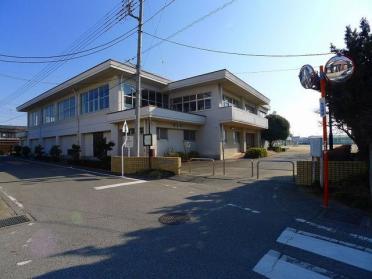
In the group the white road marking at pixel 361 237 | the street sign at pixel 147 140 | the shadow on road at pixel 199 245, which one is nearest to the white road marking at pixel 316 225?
the shadow on road at pixel 199 245

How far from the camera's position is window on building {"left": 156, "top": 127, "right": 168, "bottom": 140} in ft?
69.0

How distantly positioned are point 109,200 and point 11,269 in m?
4.30

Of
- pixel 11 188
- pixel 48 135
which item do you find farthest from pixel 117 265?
pixel 48 135

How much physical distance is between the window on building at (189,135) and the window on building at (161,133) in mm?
2298

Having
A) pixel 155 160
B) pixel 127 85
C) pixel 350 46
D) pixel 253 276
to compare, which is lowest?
pixel 253 276

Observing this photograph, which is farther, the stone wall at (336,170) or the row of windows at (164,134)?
the row of windows at (164,134)

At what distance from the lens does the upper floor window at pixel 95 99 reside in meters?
23.9

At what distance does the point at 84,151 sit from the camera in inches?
1055

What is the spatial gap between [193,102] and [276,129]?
15.9m

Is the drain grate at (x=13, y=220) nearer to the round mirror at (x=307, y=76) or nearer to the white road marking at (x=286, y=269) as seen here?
the white road marking at (x=286, y=269)

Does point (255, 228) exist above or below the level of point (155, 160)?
below

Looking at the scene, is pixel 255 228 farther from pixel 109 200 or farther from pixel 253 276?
pixel 109 200

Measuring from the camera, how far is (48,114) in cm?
3422

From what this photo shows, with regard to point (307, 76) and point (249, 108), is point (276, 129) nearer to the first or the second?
point (249, 108)
